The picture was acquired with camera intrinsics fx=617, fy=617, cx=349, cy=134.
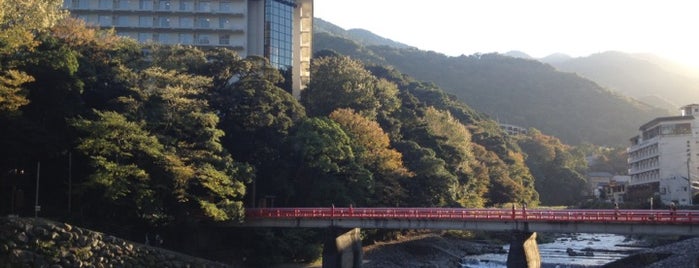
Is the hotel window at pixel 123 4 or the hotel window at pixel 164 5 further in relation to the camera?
the hotel window at pixel 164 5

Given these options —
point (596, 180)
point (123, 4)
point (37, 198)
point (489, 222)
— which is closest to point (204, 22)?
point (123, 4)

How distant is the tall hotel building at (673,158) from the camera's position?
77000 millimetres

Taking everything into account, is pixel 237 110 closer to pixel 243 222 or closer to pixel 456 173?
pixel 243 222

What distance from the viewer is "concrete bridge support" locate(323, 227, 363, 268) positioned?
42.5 m

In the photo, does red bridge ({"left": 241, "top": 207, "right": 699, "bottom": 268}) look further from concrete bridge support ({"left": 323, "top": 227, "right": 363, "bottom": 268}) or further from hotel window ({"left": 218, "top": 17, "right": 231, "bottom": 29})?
hotel window ({"left": 218, "top": 17, "right": 231, "bottom": 29})

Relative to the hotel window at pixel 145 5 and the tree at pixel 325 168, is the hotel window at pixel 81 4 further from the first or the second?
the tree at pixel 325 168

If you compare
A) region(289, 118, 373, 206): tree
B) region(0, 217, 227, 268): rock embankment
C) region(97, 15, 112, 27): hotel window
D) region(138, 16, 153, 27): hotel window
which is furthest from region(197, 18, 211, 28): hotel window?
→ region(0, 217, 227, 268): rock embankment

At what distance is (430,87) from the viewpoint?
140 metres

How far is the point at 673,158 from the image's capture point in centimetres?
8031

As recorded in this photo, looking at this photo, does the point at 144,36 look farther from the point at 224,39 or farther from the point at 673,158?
the point at 673,158

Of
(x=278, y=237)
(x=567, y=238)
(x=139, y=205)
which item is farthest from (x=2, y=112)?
(x=567, y=238)

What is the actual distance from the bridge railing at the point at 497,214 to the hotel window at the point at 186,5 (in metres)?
37.6

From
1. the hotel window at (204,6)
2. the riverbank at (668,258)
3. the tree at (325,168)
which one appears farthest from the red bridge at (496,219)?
the hotel window at (204,6)

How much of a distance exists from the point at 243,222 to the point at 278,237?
12.8 feet
